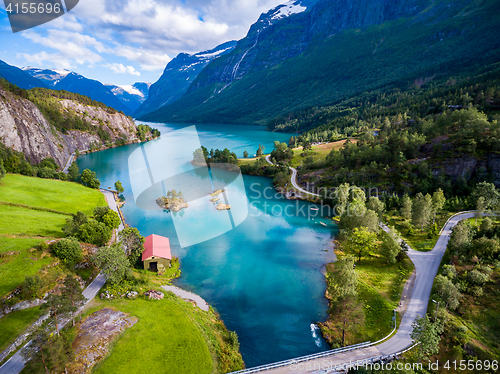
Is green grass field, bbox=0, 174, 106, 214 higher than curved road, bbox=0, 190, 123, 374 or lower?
higher

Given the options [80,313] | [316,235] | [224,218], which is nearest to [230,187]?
[224,218]

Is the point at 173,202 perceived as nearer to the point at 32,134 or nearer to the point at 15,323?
the point at 15,323

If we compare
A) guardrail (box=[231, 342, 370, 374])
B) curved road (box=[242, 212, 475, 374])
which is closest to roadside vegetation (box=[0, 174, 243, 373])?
guardrail (box=[231, 342, 370, 374])

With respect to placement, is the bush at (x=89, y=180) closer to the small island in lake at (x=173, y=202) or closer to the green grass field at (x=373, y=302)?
the small island in lake at (x=173, y=202)

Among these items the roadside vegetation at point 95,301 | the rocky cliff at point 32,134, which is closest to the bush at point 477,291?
the roadside vegetation at point 95,301

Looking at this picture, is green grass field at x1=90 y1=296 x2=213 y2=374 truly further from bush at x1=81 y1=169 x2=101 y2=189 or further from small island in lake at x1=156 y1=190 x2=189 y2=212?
bush at x1=81 y1=169 x2=101 y2=189

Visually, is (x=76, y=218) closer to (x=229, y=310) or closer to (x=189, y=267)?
(x=189, y=267)
